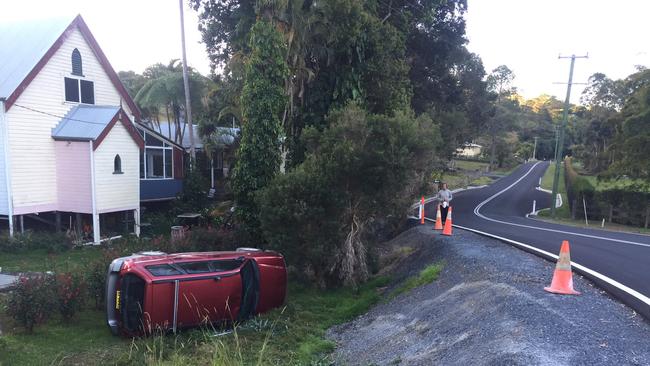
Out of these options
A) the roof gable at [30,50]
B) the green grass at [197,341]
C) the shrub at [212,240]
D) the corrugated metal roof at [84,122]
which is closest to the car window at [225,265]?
the green grass at [197,341]

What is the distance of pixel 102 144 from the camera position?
62.8 feet

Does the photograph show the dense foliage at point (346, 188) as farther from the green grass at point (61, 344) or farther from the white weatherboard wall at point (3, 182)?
the white weatherboard wall at point (3, 182)

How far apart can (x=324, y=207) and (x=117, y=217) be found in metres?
13.4

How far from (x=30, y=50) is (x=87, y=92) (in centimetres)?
252

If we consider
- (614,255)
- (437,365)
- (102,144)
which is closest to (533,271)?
(614,255)

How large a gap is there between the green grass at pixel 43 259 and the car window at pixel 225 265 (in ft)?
21.1

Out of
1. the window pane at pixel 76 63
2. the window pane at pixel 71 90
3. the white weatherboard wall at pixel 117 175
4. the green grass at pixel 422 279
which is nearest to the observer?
the green grass at pixel 422 279

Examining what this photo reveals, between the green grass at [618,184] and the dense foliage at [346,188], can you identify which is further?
the green grass at [618,184]

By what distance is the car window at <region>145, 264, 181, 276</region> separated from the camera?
8.91 meters

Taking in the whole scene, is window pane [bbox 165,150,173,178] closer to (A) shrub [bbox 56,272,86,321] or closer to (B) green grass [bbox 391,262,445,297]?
(A) shrub [bbox 56,272,86,321]

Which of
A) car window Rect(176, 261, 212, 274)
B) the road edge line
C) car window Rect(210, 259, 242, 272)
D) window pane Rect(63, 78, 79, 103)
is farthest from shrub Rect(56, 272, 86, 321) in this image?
window pane Rect(63, 78, 79, 103)

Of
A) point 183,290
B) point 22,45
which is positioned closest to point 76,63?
point 22,45

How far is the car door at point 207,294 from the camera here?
29.8ft

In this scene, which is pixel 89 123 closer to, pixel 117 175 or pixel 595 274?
pixel 117 175
